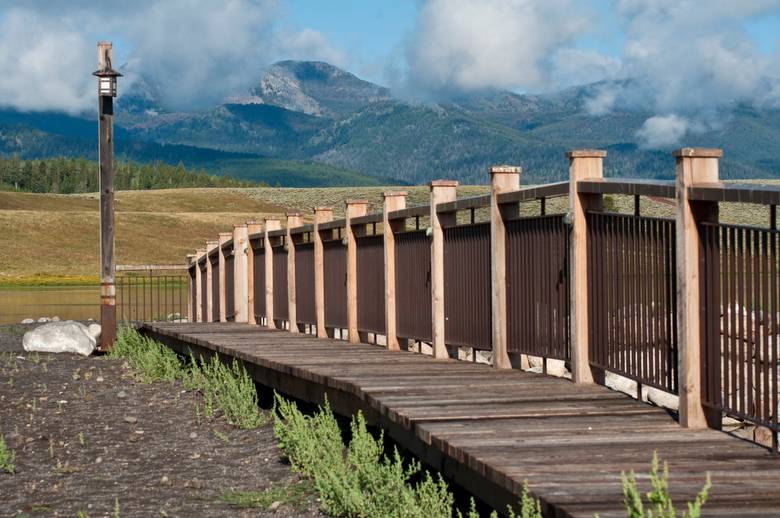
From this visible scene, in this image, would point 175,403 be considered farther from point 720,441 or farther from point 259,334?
point 720,441

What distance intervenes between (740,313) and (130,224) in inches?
4586

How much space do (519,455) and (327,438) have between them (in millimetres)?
3704

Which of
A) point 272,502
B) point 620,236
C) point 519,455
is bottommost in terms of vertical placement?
point 272,502

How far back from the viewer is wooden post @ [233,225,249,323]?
68.4ft

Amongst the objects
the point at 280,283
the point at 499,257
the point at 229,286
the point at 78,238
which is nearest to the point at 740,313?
the point at 499,257

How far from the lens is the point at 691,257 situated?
24.3 ft

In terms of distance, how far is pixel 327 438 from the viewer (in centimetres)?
1003

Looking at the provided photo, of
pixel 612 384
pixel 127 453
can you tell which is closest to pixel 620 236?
pixel 127 453

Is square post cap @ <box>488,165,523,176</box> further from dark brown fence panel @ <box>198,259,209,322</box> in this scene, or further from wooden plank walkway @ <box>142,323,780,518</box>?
dark brown fence panel @ <box>198,259,209,322</box>

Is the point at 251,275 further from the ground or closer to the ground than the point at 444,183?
closer to the ground

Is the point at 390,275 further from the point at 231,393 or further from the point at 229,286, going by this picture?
the point at 229,286

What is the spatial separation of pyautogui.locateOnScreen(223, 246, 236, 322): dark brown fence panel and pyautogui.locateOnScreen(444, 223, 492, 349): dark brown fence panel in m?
10.2

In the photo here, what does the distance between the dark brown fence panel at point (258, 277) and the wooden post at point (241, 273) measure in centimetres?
23

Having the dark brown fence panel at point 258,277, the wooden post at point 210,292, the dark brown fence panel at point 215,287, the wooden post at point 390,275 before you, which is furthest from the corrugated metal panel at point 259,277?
the wooden post at point 390,275
